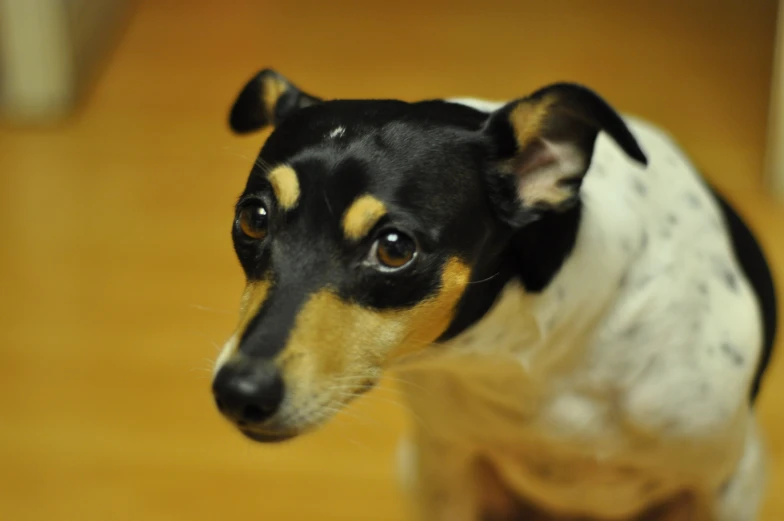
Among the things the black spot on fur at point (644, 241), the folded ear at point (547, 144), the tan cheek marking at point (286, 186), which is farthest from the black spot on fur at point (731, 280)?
the tan cheek marking at point (286, 186)

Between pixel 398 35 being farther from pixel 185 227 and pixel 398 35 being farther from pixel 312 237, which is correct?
pixel 312 237

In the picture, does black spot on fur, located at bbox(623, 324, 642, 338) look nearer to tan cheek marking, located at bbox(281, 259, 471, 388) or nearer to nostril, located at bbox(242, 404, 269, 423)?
tan cheek marking, located at bbox(281, 259, 471, 388)

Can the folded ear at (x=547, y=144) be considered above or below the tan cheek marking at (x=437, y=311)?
→ above

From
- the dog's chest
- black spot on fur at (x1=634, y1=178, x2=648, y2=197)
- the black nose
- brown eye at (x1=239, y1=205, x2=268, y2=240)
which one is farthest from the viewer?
black spot on fur at (x1=634, y1=178, x2=648, y2=197)

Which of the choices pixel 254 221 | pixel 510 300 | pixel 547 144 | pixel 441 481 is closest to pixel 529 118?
pixel 547 144

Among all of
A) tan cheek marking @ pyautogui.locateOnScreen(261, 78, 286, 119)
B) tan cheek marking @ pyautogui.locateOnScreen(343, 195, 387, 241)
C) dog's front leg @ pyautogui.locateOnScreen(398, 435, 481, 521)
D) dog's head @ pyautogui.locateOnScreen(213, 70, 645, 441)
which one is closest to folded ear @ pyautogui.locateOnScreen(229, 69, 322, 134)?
tan cheek marking @ pyautogui.locateOnScreen(261, 78, 286, 119)

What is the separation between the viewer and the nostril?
1.13 meters

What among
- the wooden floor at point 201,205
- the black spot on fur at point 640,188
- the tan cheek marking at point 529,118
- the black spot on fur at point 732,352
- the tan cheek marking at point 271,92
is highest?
the tan cheek marking at point 529,118

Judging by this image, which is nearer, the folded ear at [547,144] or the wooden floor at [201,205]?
the folded ear at [547,144]

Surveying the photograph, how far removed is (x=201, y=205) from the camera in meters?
2.95

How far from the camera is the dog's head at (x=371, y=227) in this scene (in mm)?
1155

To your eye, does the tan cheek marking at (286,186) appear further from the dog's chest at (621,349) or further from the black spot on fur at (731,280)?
the black spot on fur at (731,280)

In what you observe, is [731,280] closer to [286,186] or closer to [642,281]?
[642,281]

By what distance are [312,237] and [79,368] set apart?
4.75 feet
